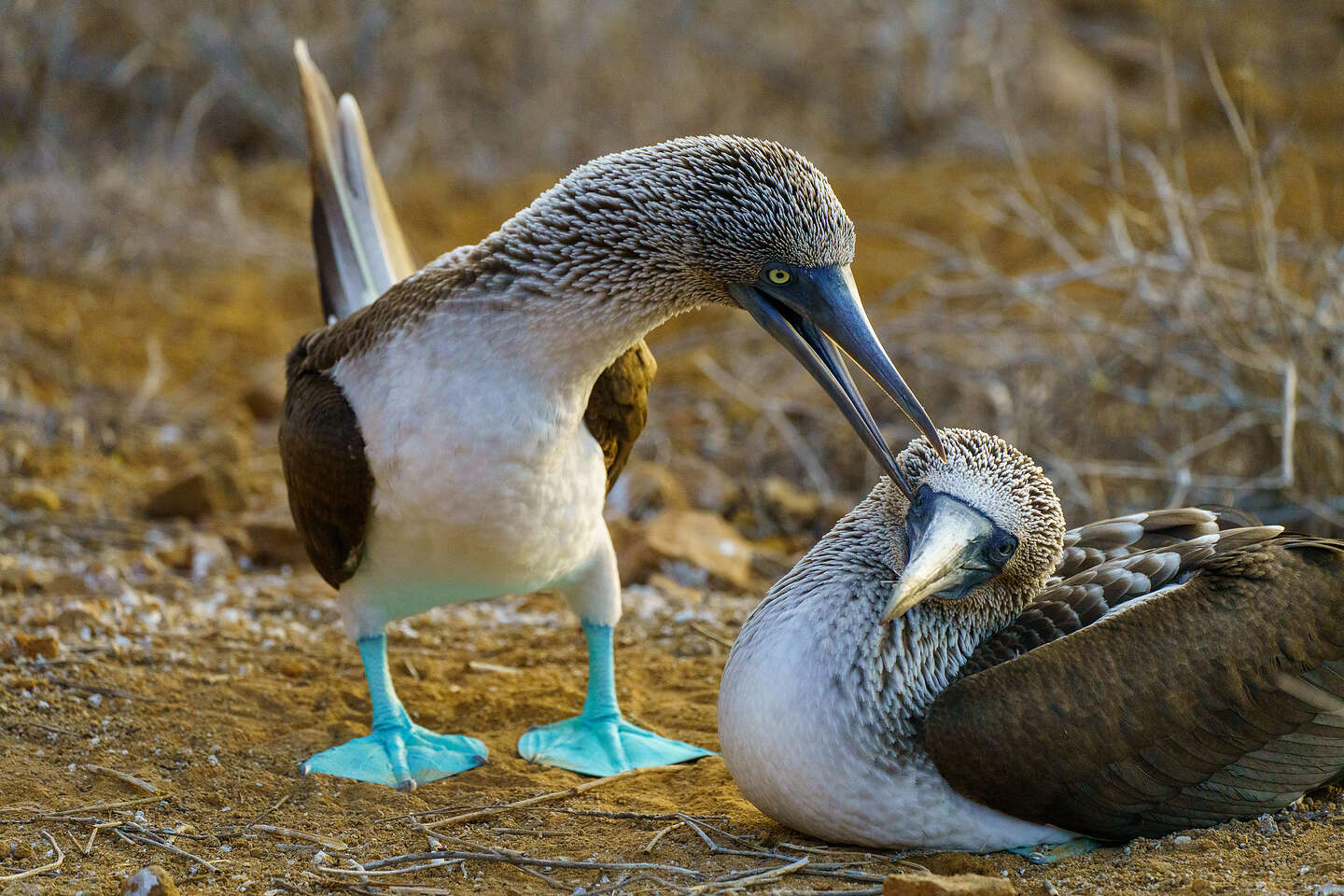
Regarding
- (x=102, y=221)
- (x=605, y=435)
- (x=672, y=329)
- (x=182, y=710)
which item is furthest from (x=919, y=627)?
(x=102, y=221)

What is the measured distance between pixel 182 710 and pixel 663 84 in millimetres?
10381

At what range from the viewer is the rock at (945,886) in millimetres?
2838

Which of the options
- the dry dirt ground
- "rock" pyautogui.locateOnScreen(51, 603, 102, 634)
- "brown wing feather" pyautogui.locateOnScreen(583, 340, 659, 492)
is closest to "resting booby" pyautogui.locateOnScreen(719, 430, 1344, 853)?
the dry dirt ground

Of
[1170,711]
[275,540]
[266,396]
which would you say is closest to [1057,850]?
[1170,711]

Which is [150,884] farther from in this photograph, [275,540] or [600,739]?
[275,540]

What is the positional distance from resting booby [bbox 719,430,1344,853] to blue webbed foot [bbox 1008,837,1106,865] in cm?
3

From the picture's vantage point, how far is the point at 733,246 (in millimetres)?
3498

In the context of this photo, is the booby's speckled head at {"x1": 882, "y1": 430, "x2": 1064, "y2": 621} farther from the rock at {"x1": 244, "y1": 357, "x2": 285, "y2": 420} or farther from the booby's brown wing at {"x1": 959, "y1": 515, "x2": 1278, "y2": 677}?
the rock at {"x1": 244, "y1": 357, "x2": 285, "y2": 420}

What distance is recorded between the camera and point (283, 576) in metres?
5.79

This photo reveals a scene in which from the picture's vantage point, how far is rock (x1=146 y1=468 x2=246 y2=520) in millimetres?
6277

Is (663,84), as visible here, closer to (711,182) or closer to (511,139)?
(511,139)

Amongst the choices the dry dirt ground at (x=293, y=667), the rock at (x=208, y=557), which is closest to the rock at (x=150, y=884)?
the dry dirt ground at (x=293, y=667)

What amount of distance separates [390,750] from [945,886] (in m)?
1.77

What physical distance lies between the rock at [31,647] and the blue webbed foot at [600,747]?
1455 mm
